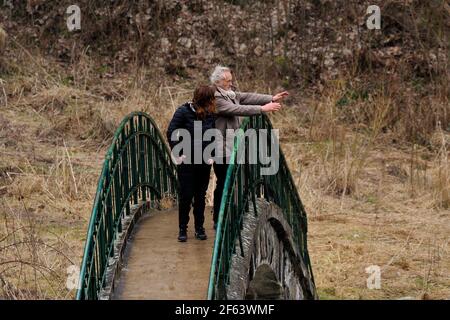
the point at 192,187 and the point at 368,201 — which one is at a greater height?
the point at 192,187

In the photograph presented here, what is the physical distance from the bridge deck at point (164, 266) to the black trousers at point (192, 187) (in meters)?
0.25

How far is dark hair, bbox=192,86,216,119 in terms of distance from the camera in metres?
8.92

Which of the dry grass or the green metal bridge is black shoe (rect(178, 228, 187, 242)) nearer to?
the green metal bridge

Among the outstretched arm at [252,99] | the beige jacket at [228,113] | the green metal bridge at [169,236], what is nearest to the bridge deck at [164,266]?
the green metal bridge at [169,236]

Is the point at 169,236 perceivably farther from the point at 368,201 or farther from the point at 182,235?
the point at 368,201

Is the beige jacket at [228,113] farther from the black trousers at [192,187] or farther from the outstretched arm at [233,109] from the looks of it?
the black trousers at [192,187]

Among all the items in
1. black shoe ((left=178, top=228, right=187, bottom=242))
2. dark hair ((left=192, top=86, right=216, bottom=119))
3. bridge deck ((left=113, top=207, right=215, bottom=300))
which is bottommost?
bridge deck ((left=113, top=207, right=215, bottom=300))

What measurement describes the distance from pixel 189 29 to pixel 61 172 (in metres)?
9.13

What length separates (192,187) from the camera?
9141 mm

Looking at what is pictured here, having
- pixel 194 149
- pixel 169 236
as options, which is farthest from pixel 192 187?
pixel 169 236

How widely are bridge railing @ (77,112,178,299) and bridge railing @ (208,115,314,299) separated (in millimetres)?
1014

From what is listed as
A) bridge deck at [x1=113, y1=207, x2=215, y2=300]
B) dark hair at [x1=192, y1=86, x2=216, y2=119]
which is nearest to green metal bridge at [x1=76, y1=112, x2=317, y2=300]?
bridge deck at [x1=113, y1=207, x2=215, y2=300]

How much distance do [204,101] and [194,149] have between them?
17.6 inches
